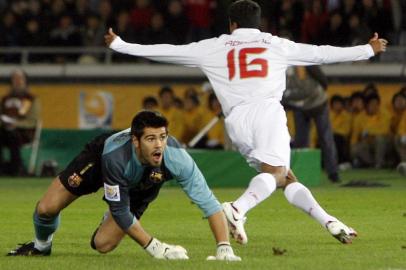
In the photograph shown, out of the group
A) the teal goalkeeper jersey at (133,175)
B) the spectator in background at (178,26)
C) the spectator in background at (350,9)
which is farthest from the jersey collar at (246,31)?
the spectator in background at (178,26)

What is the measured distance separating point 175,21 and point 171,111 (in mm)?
2848

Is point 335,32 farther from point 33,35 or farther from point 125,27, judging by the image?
point 33,35

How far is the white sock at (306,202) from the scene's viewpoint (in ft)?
36.4

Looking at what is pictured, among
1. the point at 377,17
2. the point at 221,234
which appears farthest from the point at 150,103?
the point at 221,234

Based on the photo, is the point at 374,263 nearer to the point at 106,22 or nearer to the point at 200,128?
the point at 200,128

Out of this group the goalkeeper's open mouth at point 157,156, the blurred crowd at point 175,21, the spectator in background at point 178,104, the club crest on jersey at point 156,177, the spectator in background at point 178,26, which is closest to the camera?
the goalkeeper's open mouth at point 157,156

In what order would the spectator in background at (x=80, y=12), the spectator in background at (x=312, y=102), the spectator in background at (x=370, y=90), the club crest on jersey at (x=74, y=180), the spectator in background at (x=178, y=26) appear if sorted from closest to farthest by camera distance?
the club crest on jersey at (x=74, y=180) < the spectator in background at (x=312, y=102) < the spectator in background at (x=370, y=90) < the spectator in background at (x=178, y=26) < the spectator in background at (x=80, y=12)

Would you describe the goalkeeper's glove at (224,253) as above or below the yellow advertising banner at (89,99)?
above

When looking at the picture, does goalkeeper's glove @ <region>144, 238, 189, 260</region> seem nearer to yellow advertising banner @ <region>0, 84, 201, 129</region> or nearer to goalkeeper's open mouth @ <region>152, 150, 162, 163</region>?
goalkeeper's open mouth @ <region>152, 150, 162, 163</region>

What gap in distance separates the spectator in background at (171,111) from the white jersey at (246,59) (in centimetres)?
1217

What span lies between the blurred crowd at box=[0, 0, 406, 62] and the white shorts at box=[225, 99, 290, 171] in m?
12.9

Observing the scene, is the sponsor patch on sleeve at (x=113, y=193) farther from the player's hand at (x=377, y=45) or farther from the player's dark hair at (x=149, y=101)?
the player's dark hair at (x=149, y=101)

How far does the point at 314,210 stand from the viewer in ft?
36.5

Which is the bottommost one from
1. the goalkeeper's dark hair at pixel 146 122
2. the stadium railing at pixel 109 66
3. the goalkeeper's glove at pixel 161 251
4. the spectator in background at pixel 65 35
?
the stadium railing at pixel 109 66
